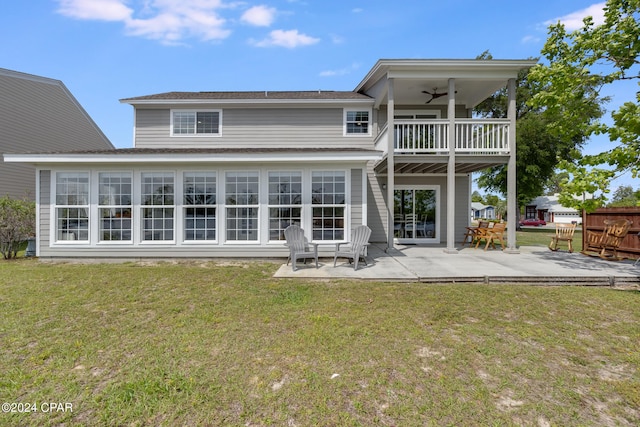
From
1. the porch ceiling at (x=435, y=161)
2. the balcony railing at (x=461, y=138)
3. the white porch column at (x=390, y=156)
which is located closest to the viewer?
the white porch column at (x=390, y=156)

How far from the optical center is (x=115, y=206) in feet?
26.2

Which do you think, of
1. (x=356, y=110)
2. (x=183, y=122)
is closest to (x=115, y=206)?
(x=183, y=122)

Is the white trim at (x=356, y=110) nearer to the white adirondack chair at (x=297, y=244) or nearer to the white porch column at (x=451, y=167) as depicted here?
the white porch column at (x=451, y=167)

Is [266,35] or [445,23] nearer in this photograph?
[445,23]

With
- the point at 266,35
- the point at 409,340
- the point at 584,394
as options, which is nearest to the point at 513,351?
the point at 584,394

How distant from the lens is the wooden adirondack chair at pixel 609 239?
7.86m

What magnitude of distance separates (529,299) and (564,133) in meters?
5.07

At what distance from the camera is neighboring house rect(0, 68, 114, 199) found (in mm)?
13430

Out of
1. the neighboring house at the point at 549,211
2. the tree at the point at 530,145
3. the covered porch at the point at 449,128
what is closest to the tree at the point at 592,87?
the covered porch at the point at 449,128

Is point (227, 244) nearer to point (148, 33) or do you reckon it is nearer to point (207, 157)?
point (207, 157)

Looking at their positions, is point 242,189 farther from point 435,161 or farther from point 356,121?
point 435,161

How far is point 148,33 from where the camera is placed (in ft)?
28.0

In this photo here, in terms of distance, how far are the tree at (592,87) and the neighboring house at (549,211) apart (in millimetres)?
46197

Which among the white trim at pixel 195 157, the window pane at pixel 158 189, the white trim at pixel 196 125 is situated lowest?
the window pane at pixel 158 189
